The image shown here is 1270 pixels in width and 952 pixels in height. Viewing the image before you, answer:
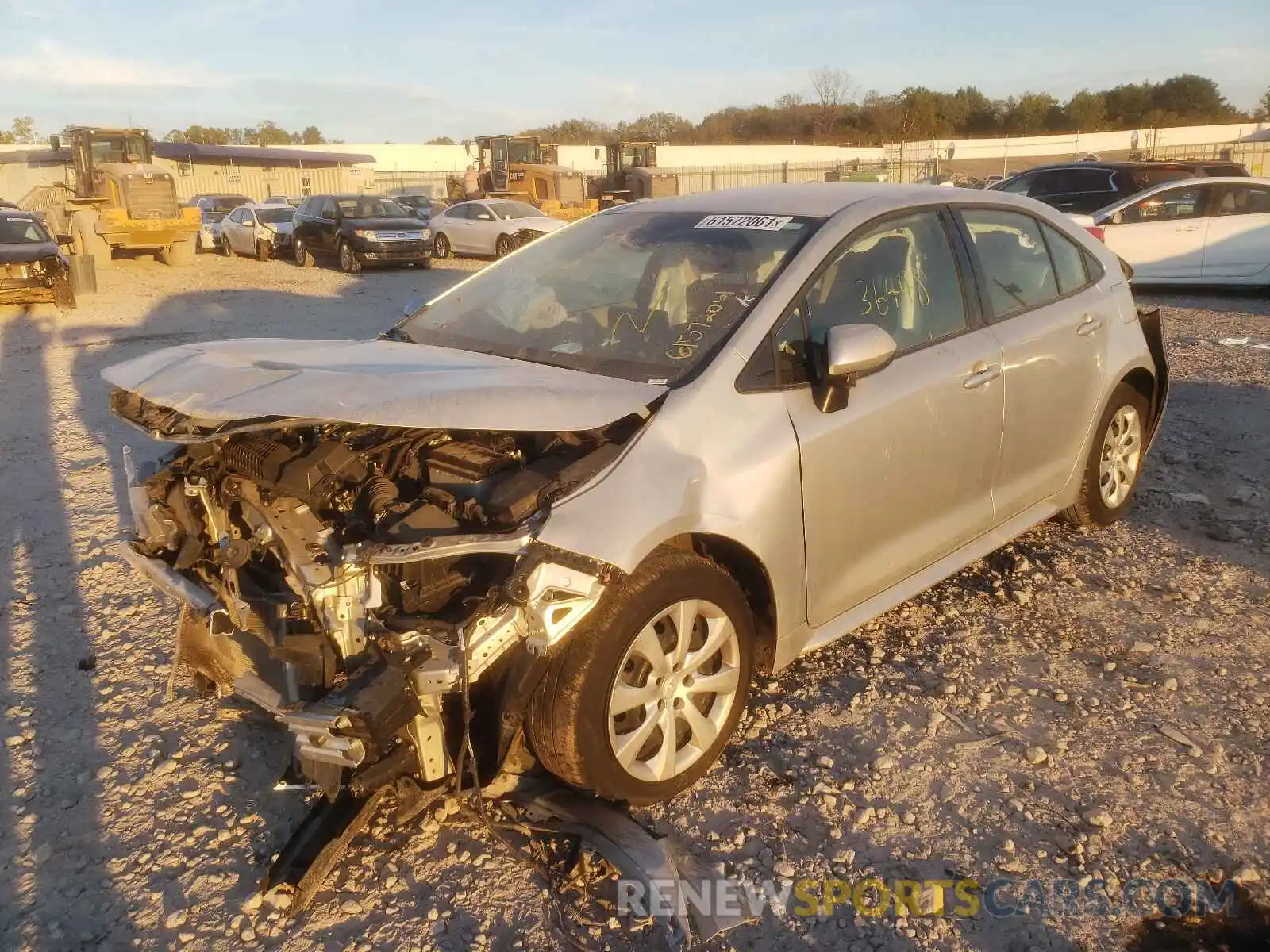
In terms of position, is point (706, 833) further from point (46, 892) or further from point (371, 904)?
point (46, 892)

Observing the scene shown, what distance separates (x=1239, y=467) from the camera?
594 centimetres

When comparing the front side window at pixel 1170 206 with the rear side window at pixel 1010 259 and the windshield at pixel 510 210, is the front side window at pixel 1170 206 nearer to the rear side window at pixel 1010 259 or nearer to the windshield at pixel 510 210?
the rear side window at pixel 1010 259

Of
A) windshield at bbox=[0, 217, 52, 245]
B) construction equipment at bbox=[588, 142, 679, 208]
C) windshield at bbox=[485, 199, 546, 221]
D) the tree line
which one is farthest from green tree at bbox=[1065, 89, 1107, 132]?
windshield at bbox=[0, 217, 52, 245]

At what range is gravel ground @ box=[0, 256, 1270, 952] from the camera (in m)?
2.60

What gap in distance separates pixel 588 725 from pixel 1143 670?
7.78 ft

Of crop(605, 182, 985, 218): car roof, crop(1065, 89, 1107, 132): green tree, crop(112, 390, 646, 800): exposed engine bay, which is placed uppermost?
crop(1065, 89, 1107, 132): green tree

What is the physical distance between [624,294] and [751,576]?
1309 mm

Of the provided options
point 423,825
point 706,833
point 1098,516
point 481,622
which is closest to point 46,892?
point 423,825

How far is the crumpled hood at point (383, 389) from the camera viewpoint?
2.68m

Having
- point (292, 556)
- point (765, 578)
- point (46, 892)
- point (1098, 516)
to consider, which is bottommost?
point (46, 892)

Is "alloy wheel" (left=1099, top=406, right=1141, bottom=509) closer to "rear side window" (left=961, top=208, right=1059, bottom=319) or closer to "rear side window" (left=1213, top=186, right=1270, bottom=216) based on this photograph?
"rear side window" (left=961, top=208, right=1059, bottom=319)

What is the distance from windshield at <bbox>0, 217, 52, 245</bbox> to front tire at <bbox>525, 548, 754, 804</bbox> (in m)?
16.2

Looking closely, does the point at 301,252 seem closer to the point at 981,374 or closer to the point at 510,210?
the point at 510,210

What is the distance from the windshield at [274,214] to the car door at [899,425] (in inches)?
874
